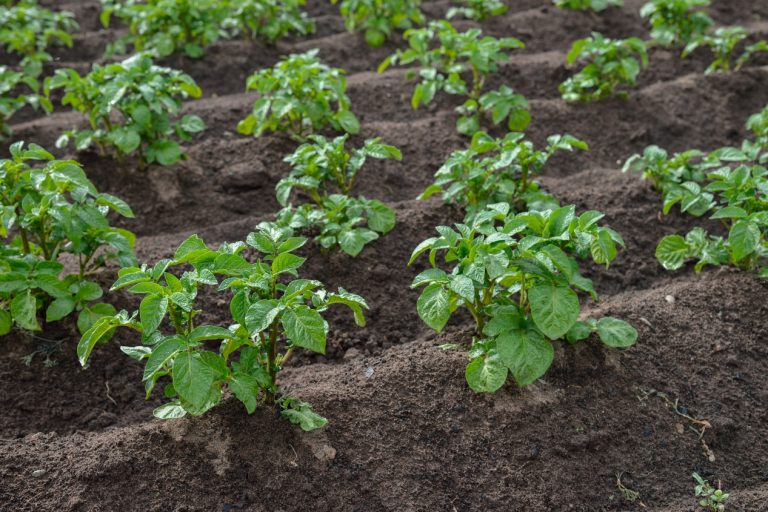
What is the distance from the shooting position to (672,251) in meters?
3.80

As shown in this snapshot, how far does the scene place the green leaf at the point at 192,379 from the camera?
8.50 ft

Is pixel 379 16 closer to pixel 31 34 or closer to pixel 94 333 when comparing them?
pixel 31 34

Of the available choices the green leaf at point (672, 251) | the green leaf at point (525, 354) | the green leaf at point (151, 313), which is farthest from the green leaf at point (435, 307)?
the green leaf at point (672, 251)

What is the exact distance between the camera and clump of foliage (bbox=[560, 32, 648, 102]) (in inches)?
201

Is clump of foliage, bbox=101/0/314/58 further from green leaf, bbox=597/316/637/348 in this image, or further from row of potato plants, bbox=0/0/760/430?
green leaf, bbox=597/316/637/348

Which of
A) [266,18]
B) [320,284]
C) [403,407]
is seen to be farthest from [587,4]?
[320,284]

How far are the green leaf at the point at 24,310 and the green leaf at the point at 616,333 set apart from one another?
2164 mm

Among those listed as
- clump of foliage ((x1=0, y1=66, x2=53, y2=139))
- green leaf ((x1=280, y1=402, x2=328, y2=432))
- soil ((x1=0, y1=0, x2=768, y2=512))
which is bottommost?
soil ((x1=0, y1=0, x2=768, y2=512))

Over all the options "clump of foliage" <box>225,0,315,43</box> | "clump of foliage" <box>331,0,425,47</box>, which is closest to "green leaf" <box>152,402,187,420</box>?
"clump of foliage" <box>225,0,315,43</box>

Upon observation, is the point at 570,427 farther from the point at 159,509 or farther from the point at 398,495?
the point at 159,509

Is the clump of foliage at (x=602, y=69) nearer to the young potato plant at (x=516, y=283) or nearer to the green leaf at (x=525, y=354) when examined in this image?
the young potato plant at (x=516, y=283)

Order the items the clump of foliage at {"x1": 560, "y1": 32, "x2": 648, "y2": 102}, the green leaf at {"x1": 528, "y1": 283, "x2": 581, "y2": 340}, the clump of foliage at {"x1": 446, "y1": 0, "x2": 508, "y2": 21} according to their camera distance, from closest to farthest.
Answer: the green leaf at {"x1": 528, "y1": 283, "x2": 581, "y2": 340}, the clump of foliage at {"x1": 560, "y1": 32, "x2": 648, "y2": 102}, the clump of foliage at {"x1": 446, "y1": 0, "x2": 508, "y2": 21}

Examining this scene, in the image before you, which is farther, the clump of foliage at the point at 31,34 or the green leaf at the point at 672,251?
the clump of foliage at the point at 31,34

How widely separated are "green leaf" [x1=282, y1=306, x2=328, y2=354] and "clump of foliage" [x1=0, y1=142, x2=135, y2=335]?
106 centimetres
